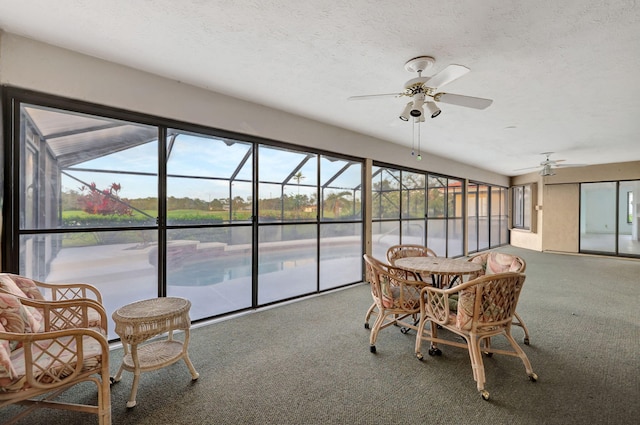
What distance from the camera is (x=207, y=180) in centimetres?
345

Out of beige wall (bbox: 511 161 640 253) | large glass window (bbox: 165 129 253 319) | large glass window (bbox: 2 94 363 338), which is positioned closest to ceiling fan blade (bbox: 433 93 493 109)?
large glass window (bbox: 2 94 363 338)

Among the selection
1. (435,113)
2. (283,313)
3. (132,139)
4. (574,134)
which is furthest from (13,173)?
(574,134)

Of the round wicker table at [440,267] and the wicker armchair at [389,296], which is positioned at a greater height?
the round wicker table at [440,267]

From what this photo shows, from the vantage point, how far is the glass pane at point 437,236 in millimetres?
6820

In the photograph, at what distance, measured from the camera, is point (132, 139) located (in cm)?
289

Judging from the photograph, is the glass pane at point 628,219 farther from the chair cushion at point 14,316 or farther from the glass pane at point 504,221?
the chair cushion at point 14,316

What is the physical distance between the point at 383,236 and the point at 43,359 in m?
4.94

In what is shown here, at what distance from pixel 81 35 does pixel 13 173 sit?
1.25 m

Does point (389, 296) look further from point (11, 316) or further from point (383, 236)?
point (383, 236)

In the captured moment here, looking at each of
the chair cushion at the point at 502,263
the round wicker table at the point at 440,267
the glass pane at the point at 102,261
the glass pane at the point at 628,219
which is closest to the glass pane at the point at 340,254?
the round wicker table at the point at 440,267

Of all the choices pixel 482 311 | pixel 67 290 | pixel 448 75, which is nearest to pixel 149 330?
pixel 67 290

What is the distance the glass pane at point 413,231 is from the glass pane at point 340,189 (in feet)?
5.20

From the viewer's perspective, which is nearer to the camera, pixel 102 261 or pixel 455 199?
pixel 102 261

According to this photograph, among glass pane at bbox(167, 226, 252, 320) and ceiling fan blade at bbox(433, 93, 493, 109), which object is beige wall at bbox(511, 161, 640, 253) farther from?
glass pane at bbox(167, 226, 252, 320)
